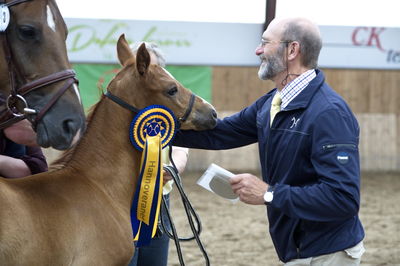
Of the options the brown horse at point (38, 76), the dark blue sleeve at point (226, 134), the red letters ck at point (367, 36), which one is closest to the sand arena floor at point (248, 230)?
the dark blue sleeve at point (226, 134)

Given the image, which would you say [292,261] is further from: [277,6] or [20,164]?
[277,6]

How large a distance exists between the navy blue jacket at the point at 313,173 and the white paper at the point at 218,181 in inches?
9.1

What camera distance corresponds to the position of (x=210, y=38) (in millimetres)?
13672

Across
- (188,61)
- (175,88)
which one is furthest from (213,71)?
(175,88)

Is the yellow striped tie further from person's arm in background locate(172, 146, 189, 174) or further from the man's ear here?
person's arm in background locate(172, 146, 189, 174)

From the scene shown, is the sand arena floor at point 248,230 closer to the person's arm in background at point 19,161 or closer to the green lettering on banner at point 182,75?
the green lettering on banner at point 182,75

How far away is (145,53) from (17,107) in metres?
0.79

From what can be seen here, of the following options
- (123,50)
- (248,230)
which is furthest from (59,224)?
(248,230)

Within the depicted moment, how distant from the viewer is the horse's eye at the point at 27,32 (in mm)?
2930

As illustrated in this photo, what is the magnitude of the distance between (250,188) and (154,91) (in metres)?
0.82

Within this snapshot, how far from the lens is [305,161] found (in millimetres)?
3209

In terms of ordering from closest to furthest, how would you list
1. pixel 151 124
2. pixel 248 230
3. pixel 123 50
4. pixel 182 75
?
pixel 151 124, pixel 123 50, pixel 248 230, pixel 182 75

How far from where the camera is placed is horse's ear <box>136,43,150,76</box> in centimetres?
333

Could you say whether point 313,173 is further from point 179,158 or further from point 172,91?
point 179,158
